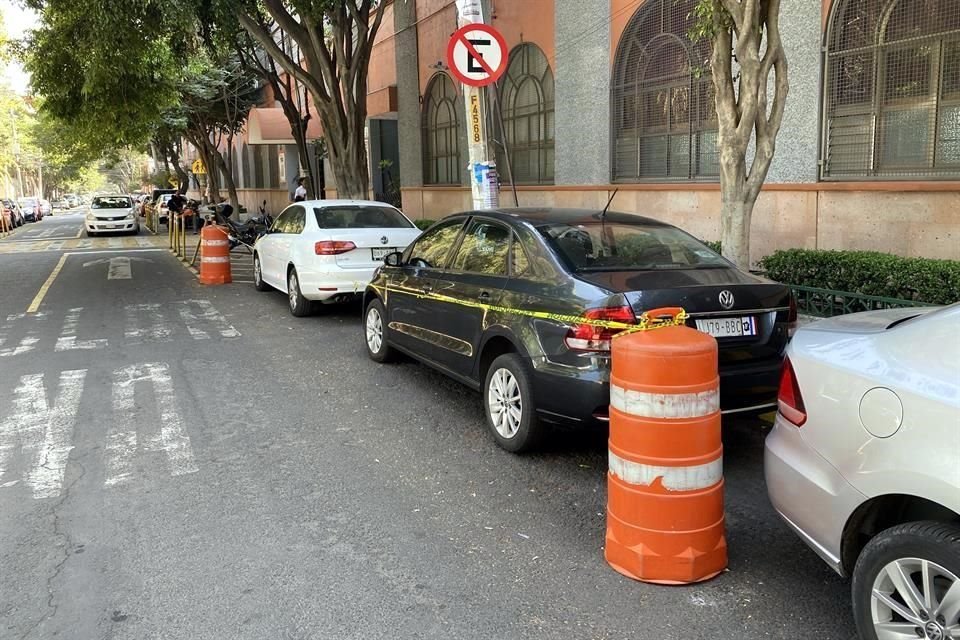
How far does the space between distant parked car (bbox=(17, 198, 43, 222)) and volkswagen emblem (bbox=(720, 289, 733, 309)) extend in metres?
51.6

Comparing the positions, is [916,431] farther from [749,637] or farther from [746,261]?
[746,261]

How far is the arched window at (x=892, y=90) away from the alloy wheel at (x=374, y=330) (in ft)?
19.4

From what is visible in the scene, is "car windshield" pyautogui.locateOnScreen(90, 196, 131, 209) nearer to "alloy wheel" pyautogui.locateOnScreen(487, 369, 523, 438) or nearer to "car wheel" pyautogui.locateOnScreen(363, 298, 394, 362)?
"car wheel" pyautogui.locateOnScreen(363, 298, 394, 362)

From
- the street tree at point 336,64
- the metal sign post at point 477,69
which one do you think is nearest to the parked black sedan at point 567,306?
the metal sign post at point 477,69

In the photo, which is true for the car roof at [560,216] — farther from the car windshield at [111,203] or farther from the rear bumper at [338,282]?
the car windshield at [111,203]

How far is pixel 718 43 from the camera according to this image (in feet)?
23.3

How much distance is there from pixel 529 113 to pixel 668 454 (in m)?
13.2

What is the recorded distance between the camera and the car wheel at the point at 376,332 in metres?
7.59

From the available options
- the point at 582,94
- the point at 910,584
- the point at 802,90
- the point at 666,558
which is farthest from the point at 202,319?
the point at 910,584

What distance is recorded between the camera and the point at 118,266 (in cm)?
1741

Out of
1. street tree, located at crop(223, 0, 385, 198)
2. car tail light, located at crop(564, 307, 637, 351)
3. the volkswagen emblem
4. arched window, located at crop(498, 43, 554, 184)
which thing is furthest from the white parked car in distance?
the volkswagen emblem

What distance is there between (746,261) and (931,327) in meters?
4.88

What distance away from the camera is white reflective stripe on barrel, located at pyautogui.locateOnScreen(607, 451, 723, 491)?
3.48 meters

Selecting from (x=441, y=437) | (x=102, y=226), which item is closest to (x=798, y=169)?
(x=441, y=437)
